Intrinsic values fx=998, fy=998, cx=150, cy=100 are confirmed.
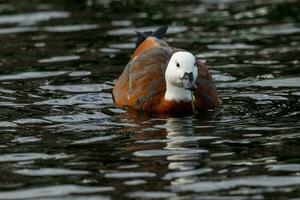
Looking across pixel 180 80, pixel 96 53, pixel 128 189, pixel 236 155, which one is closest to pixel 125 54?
pixel 96 53

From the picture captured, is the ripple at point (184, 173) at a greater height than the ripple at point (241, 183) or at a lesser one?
greater

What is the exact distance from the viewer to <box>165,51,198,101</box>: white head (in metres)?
12.3

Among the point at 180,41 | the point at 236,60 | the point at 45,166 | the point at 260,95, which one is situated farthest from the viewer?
the point at 180,41

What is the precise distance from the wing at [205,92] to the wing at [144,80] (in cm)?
46

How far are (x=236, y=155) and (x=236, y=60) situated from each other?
587 centimetres

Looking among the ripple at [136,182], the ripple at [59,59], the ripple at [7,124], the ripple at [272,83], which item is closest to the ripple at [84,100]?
the ripple at [7,124]

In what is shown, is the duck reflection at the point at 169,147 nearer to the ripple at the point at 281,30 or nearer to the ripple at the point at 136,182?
the ripple at the point at 136,182

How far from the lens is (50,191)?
8.91 m

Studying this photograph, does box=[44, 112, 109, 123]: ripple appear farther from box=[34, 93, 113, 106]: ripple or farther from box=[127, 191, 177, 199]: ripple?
box=[127, 191, 177, 199]: ripple

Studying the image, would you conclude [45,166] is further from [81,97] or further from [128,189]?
[81,97]

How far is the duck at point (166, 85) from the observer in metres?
12.5

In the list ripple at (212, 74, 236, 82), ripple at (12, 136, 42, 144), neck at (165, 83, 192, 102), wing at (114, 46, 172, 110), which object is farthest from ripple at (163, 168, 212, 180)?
ripple at (212, 74, 236, 82)

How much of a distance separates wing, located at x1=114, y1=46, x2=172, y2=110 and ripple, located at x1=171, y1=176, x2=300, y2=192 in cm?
400

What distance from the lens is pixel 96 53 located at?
1672cm
